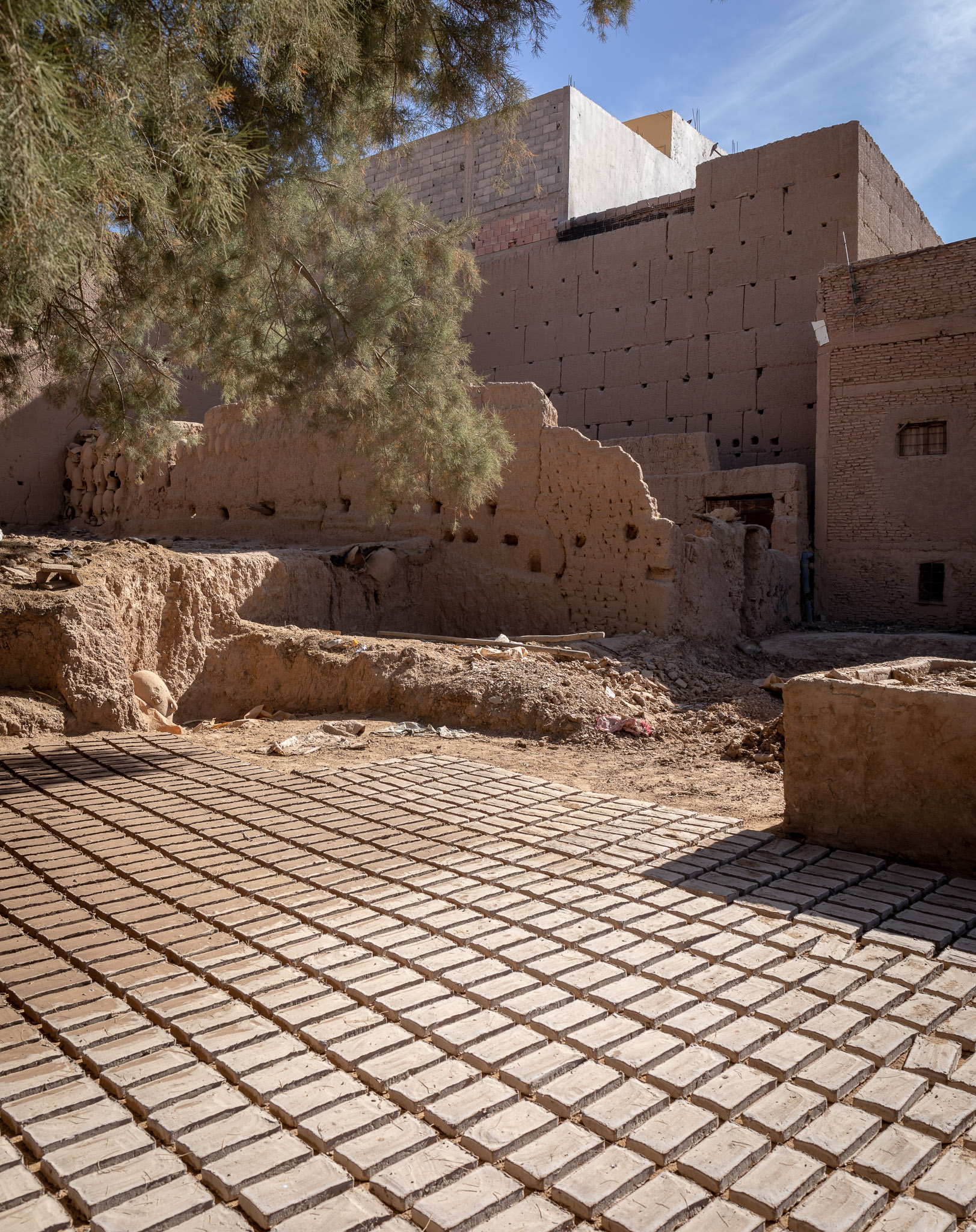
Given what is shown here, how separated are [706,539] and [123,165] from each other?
291 inches

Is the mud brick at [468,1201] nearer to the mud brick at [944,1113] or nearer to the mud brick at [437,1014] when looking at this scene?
the mud brick at [437,1014]

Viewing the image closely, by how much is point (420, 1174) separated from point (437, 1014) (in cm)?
66

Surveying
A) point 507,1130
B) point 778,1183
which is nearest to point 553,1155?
point 507,1130

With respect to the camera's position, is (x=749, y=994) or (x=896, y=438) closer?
(x=749, y=994)

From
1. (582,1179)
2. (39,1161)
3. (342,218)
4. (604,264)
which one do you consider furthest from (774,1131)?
(604,264)

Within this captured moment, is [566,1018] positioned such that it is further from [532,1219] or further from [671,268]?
[671,268]

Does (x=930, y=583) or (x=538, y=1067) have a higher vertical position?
(x=930, y=583)

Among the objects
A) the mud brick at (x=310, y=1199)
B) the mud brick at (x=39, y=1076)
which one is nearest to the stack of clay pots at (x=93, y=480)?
the mud brick at (x=39, y=1076)

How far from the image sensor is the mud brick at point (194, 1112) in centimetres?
203

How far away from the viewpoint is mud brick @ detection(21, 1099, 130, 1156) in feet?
6.50

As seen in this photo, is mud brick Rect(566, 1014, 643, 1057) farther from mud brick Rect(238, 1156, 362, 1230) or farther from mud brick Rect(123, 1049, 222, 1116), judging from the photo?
mud brick Rect(123, 1049, 222, 1116)

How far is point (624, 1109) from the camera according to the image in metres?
2.14

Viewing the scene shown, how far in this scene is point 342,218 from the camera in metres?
6.59

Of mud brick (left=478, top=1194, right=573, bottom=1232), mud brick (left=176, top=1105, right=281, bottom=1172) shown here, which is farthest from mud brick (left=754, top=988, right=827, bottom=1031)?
mud brick (left=176, top=1105, right=281, bottom=1172)
